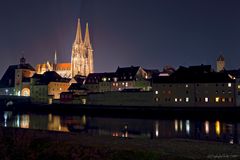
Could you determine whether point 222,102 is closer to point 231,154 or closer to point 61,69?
point 231,154

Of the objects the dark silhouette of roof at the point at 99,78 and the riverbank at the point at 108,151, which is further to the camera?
the dark silhouette of roof at the point at 99,78

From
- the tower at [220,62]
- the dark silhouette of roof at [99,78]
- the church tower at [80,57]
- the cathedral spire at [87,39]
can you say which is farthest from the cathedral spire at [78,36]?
the tower at [220,62]

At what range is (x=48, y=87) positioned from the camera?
94.1m

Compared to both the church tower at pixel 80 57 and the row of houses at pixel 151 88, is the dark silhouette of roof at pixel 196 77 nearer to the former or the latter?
the row of houses at pixel 151 88

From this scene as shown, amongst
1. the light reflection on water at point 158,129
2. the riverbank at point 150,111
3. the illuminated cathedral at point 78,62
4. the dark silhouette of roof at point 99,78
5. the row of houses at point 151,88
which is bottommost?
the light reflection on water at point 158,129

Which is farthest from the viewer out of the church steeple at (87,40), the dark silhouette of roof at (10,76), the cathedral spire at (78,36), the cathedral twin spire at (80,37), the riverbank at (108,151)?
the church steeple at (87,40)

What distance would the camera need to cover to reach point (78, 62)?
13425 cm

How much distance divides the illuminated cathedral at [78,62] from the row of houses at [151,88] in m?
30.3

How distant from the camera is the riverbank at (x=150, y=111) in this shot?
51522mm

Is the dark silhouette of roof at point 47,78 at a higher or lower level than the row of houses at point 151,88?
higher

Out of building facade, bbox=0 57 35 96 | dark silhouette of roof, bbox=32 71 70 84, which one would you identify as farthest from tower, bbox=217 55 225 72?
building facade, bbox=0 57 35 96

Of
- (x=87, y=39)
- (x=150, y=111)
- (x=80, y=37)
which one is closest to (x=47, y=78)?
(x=80, y=37)

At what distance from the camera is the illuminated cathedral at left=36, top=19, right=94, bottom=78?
134m

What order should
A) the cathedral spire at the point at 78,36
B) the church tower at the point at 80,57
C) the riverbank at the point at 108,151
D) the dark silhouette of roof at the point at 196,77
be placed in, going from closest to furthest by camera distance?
the riverbank at the point at 108,151 → the dark silhouette of roof at the point at 196,77 → the church tower at the point at 80,57 → the cathedral spire at the point at 78,36
